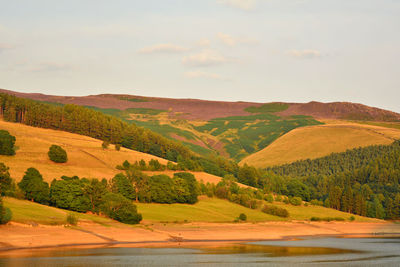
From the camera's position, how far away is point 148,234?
291 ft

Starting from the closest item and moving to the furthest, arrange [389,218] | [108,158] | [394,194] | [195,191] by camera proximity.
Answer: [195,191] < [108,158] < [389,218] < [394,194]

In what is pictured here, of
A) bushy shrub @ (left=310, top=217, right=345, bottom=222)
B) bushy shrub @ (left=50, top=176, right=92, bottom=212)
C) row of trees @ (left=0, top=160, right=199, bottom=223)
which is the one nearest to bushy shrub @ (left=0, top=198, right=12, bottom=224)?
row of trees @ (left=0, top=160, right=199, bottom=223)

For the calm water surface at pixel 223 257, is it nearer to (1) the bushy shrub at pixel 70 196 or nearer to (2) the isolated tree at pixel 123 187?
(1) the bushy shrub at pixel 70 196

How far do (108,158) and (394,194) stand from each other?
359ft

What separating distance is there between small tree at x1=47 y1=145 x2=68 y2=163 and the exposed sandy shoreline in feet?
186

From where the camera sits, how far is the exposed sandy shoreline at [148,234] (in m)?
70.8

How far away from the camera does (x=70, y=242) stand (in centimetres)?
7519

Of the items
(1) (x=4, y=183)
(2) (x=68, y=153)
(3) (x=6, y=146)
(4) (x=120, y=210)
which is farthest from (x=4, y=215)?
(2) (x=68, y=153)

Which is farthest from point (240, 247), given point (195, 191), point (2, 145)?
point (2, 145)

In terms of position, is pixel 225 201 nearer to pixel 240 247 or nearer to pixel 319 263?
pixel 240 247

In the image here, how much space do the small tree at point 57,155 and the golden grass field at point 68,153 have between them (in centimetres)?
141

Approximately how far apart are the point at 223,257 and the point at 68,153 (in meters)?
101

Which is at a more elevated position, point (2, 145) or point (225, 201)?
point (2, 145)

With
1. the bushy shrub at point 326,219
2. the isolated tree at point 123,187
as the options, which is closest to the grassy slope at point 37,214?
the isolated tree at point 123,187
